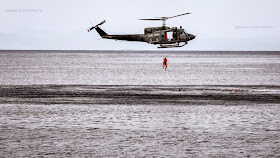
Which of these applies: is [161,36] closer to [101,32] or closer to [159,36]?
[159,36]

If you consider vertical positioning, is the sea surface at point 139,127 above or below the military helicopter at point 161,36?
below

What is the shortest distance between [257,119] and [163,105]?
8172mm

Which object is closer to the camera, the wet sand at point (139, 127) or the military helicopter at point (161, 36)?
the wet sand at point (139, 127)

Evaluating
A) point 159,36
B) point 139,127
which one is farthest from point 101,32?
A: point 139,127

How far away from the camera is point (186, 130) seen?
864 inches

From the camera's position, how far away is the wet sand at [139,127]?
1767 cm

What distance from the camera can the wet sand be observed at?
58.0 ft

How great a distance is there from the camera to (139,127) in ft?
74.2

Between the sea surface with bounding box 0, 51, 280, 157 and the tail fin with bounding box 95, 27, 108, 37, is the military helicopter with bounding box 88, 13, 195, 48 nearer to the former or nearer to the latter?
the tail fin with bounding box 95, 27, 108, 37

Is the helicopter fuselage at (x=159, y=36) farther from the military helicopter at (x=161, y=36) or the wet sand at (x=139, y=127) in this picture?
the wet sand at (x=139, y=127)

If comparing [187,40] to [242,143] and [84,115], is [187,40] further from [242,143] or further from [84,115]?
[242,143]

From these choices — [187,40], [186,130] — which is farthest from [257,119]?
[187,40]

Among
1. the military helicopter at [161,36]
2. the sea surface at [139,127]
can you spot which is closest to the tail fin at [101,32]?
the military helicopter at [161,36]

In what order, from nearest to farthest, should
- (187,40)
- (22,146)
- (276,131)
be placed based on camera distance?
(22,146) < (276,131) < (187,40)
